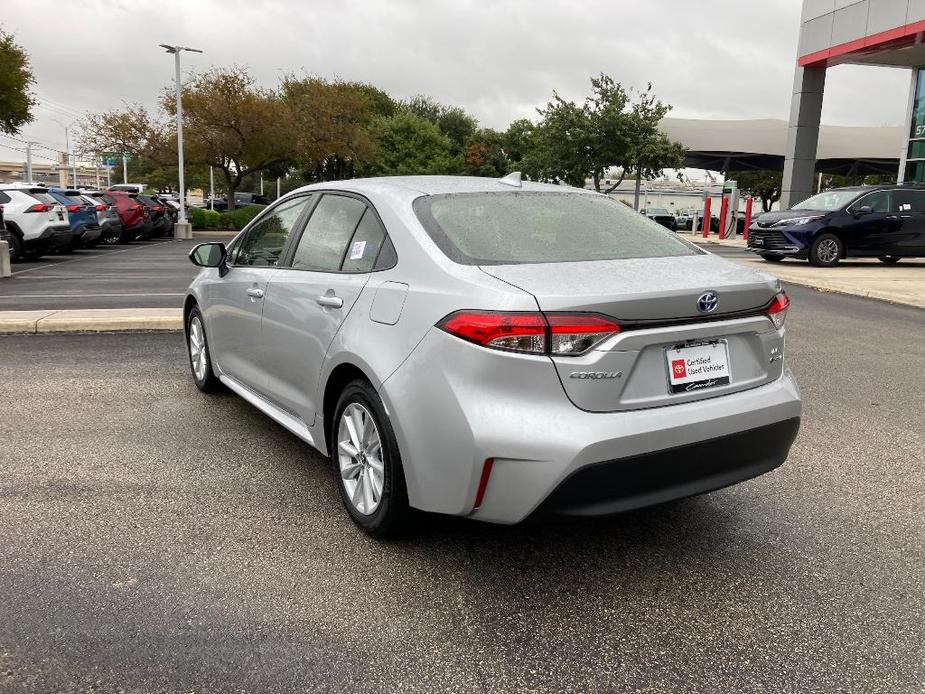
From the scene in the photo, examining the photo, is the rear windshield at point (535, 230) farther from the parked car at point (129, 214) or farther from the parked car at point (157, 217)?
the parked car at point (157, 217)

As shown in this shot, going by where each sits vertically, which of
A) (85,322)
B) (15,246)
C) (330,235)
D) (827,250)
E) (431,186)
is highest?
(431,186)

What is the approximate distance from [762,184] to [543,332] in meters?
83.7

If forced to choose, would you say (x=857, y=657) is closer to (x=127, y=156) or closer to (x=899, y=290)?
(x=899, y=290)

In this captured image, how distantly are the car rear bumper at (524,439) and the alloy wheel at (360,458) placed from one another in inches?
11.8

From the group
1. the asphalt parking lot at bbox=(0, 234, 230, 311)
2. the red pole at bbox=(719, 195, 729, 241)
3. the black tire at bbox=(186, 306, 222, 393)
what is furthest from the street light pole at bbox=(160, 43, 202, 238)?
the black tire at bbox=(186, 306, 222, 393)

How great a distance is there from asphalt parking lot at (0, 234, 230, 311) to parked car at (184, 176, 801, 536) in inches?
295

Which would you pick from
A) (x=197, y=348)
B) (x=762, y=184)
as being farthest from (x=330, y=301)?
(x=762, y=184)

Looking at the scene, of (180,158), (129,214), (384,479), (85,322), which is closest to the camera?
(384,479)

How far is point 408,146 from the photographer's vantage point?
65062 mm

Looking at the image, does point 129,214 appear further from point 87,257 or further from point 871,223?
point 871,223

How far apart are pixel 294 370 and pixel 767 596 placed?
93.2 inches

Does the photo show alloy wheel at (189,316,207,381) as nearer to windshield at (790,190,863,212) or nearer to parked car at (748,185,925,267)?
parked car at (748,185,925,267)

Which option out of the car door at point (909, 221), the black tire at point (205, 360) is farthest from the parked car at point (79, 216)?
the car door at point (909, 221)

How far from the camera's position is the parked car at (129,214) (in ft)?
80.7
